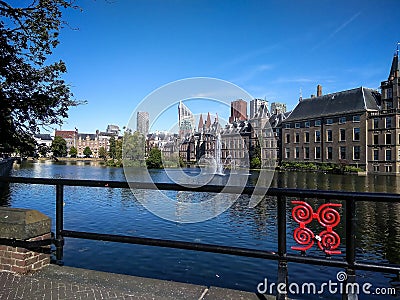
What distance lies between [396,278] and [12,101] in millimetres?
10808

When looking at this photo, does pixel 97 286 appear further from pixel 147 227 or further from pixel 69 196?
pixel 69 196

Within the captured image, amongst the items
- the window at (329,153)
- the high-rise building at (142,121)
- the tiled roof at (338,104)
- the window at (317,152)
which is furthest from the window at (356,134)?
the high-rise building at (142,121)

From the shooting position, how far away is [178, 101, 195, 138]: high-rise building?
6750 mm

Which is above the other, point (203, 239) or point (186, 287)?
point (186, 287)

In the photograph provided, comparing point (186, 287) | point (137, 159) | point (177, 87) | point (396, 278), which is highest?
point (177, 87)

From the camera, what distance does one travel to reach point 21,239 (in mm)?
4180

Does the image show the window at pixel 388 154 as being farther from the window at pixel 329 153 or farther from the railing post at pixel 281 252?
the railing post at pixel 281 252

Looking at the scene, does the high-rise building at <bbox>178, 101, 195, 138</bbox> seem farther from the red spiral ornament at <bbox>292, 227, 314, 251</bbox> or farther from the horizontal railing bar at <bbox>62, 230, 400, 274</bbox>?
the red spiral ornament at <bbox>292, 227, 314, 251</bbox>

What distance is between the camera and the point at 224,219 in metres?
15.0

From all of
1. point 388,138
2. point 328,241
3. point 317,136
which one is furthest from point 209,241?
point 317,136

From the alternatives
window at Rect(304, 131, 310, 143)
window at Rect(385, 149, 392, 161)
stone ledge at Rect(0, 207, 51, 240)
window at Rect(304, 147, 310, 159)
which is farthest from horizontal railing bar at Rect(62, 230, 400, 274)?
window at Rect(304, 131, 310, 143)

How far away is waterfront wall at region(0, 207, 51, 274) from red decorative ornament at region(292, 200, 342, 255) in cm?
324

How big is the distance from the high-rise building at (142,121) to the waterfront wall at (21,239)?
261cm

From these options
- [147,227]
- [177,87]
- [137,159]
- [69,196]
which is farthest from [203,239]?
[69,196]
